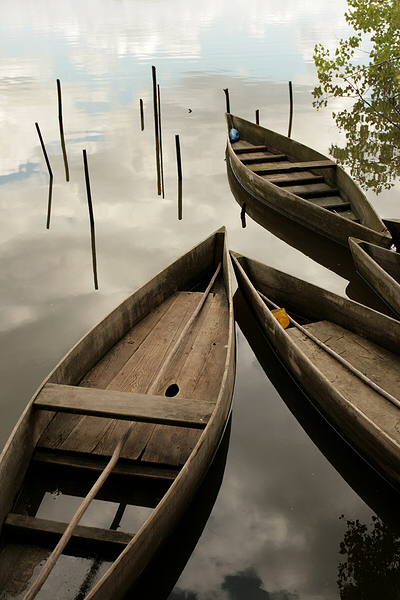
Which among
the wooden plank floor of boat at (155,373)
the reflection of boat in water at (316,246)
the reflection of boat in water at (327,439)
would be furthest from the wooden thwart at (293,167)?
the reflection of boat in water at (327,439)

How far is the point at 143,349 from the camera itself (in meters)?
6.25

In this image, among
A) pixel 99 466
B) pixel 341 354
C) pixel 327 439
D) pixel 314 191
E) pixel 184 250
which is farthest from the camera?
pixel 314 191

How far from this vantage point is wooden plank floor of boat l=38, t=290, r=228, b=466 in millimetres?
4660

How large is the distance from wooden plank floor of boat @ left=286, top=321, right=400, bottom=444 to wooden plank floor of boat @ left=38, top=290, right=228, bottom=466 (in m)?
1.25

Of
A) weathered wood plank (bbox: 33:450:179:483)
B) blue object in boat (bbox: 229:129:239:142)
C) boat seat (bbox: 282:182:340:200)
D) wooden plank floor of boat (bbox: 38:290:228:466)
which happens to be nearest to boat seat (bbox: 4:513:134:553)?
weathered wood plank (bbox: 33:450:179:483)

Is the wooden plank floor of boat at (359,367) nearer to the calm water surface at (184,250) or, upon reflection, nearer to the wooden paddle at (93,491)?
the calm water surface at (184,250)

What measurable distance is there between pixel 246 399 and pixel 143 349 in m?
1.51

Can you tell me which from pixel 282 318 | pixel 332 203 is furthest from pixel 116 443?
pixel 332 203

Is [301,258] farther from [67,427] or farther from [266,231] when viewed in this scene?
[67,427]

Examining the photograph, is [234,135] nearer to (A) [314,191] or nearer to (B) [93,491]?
(A) [314,191]

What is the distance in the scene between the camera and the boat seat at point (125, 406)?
442 cm

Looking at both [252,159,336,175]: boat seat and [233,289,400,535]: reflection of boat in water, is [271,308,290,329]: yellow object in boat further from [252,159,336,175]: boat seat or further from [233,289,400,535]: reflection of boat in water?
[252,159,336,175]: boat seat

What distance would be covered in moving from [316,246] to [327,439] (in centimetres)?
530

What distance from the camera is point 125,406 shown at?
4520 millimetres
